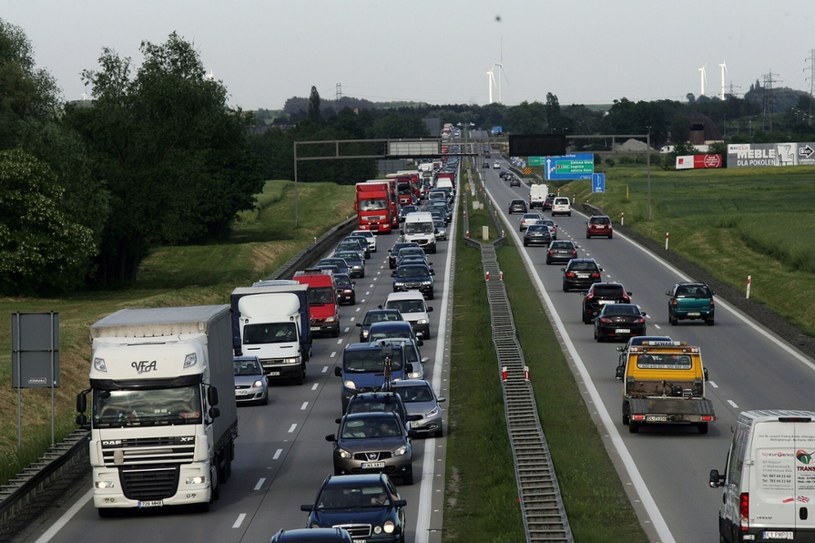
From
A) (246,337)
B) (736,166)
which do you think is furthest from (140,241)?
(736,166)

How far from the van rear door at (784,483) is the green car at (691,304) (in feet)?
114

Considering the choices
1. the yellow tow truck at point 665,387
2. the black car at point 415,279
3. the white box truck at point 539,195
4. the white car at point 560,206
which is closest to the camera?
the yellow tow truck at point 665,387

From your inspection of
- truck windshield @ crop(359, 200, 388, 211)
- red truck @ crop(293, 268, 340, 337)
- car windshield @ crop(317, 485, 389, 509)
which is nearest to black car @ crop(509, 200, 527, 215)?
truck windshield @ crop(359, 200, 388, 211)

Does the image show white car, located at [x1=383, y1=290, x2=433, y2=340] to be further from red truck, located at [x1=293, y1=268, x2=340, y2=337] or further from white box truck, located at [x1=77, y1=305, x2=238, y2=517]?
white box truck, located at [x1=77, y1=305, x2=238, y2=517]

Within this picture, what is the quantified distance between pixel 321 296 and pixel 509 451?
25.1 m

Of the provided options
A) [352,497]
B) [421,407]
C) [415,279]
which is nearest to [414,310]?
[415,279]

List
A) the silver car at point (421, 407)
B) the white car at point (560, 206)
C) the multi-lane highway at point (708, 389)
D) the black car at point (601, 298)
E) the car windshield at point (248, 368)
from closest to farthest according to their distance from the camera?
the multi-lane highway at point (708, 389), the silver car at point (421, 407), the car windshield at point (248, 368), the black car at point (601, 298), the white car at point (560, 206)

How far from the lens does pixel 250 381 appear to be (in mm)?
39969

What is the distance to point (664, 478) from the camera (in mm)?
28344

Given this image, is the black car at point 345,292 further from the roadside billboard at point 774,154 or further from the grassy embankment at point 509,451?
the roadside billboard at point 774,154

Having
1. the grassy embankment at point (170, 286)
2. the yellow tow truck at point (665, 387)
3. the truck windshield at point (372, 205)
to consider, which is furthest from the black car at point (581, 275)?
the truck windshield at point (372, 205)

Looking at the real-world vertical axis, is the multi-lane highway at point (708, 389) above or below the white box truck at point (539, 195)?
below

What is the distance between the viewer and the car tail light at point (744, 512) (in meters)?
19.0

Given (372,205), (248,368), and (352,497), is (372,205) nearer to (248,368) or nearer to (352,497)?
(248,368)
